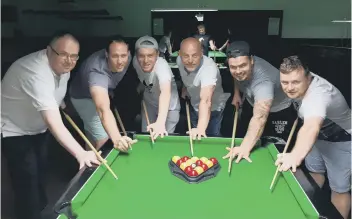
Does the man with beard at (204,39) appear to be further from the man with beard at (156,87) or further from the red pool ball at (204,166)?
the red pool ball at (204,166)

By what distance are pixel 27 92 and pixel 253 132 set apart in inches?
60.8

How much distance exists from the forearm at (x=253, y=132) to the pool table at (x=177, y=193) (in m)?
0.14

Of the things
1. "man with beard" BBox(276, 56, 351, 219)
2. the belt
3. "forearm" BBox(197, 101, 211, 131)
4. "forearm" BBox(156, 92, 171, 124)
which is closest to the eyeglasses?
"forearm" BBox(156, 92, 171, 124)

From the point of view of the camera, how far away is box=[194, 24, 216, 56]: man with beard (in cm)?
255

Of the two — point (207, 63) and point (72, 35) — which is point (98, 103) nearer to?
point (72, 35)

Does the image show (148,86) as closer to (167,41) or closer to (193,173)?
(167,41)

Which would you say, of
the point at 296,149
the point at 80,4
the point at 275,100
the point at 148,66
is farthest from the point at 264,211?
the point at 80,4

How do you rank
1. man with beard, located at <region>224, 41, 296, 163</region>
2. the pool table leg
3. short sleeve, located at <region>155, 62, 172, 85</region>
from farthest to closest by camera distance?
short sleeve, located at <region>155, 62, 172, 85</region>, man with beard, located at <region>224, 41, 296, 163</region>, the pool table leg

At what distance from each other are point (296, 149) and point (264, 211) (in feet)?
2.70

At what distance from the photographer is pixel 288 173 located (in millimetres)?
1867

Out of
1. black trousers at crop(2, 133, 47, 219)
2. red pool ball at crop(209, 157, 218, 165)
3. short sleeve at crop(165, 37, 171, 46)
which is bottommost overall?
black trousers at crop(2, 133, 47, 219)

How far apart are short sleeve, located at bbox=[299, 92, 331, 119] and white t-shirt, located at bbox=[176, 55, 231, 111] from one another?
621 mm

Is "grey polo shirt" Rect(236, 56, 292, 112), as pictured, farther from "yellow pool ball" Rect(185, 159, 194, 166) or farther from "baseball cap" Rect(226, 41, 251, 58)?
"yellow pool ball" Rect(185, 159, 194, 166)

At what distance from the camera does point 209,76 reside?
264cm
